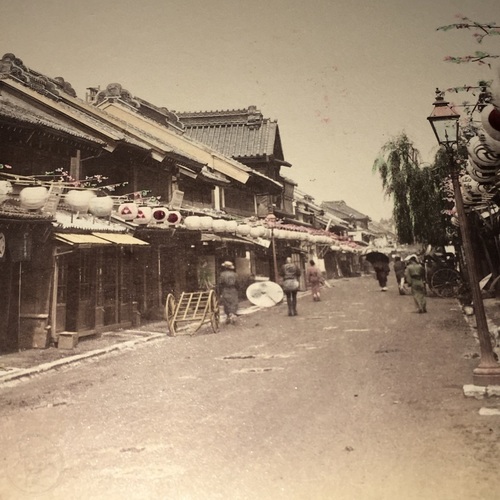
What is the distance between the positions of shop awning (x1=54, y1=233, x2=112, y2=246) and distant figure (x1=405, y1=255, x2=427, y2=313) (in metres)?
7.95

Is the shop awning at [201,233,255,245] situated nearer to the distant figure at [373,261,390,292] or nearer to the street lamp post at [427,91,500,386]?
the distant figure at [373,261,390,292]

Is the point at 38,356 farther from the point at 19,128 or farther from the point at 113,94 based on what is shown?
the point at 113,94

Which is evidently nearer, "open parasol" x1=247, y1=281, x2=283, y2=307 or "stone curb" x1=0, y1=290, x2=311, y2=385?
"stone curb" x1=0, y1=290, x2=311, y2=385

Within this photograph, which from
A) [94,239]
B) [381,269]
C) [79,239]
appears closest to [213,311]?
[94,239]

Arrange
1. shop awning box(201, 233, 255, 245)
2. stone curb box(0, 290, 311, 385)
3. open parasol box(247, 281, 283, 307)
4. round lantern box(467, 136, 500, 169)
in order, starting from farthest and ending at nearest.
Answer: shop awning box(201, 233, 255, 245) < open parasol box(247, 281, 283, 307) < stone curb box(0, 290, 311, 385) < round lantern box(467, 136, 500, 169)

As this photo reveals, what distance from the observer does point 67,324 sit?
10445 mm

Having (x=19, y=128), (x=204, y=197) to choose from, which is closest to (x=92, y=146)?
(x=19, y=128)

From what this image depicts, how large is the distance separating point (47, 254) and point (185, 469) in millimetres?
7581

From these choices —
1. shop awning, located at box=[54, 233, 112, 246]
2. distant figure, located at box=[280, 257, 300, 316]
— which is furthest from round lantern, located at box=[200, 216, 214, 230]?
shop awning, located at box=[54, 233, 112, 246]

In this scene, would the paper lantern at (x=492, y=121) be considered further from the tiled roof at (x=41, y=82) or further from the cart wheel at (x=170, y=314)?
the tiled roof at (x=41, y=82)

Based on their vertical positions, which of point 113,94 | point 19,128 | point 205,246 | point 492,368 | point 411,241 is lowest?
point 492,368

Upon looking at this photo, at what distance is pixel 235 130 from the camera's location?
23531 millimetres

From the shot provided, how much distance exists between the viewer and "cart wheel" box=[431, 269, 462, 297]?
458 inches

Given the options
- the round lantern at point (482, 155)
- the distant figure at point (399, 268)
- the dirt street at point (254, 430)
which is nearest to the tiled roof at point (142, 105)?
the distant figure at point (399, 268)
